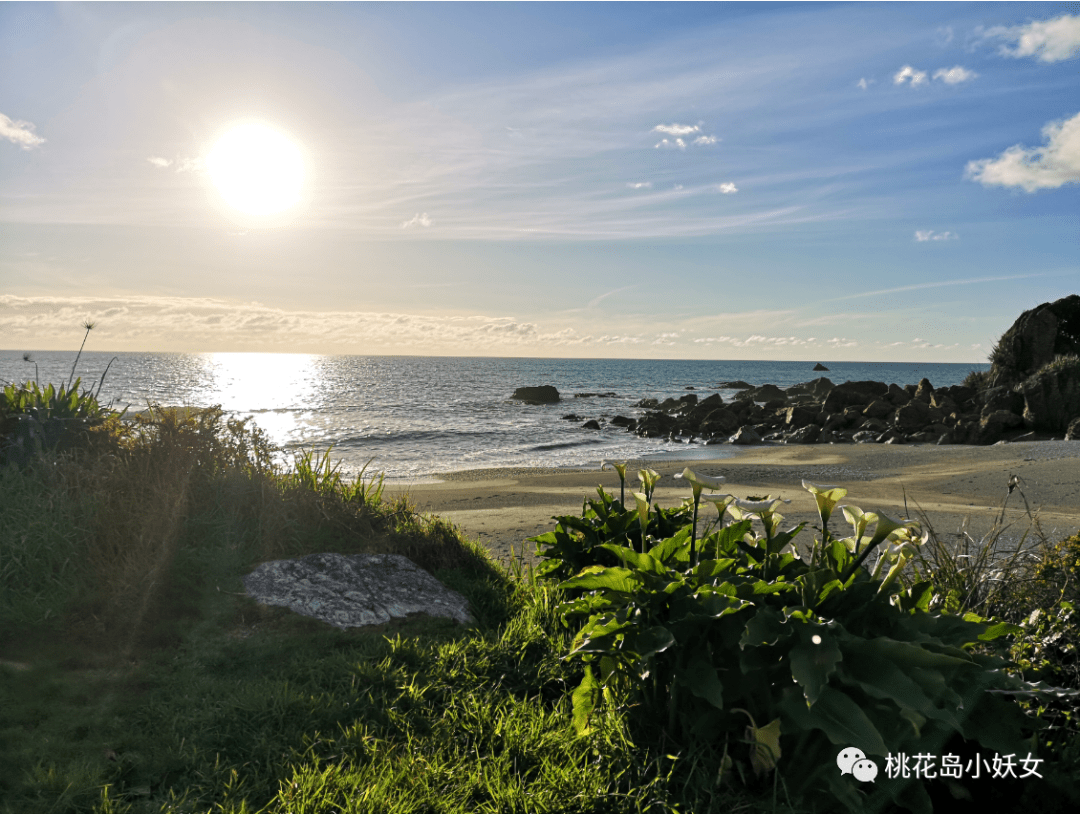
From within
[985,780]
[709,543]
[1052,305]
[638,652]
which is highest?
[1052,305]

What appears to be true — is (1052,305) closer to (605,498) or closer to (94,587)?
(605,498)

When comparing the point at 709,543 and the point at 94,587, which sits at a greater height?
the point at 709,543

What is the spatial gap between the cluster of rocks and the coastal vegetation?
21.1 metres

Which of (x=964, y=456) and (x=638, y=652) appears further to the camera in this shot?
(x=964, y=456)

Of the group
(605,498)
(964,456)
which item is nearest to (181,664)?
(605,498)

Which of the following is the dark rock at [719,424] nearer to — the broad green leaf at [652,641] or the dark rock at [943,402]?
the dark rock at [943,402]

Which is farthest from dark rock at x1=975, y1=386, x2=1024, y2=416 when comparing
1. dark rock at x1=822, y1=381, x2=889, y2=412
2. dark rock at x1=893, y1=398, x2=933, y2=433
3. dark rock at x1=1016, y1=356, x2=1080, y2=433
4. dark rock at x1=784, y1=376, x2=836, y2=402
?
dark rock at x1=784, y1=376, x2=836, y2=402

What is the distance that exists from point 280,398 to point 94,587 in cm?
6154

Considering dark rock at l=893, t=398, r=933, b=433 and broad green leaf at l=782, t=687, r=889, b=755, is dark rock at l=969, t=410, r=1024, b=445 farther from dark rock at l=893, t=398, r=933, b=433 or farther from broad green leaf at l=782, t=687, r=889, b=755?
broad green leaf at l=782, t=687, r=889, b=755

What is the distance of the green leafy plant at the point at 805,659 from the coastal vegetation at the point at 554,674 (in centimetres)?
1

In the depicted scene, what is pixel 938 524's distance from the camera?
28.5 feet

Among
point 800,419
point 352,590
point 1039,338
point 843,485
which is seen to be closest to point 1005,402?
point 1039,338

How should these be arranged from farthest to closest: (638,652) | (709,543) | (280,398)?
(280,398) → (709,543) → (638,652)

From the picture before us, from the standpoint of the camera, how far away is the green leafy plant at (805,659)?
229 cm
